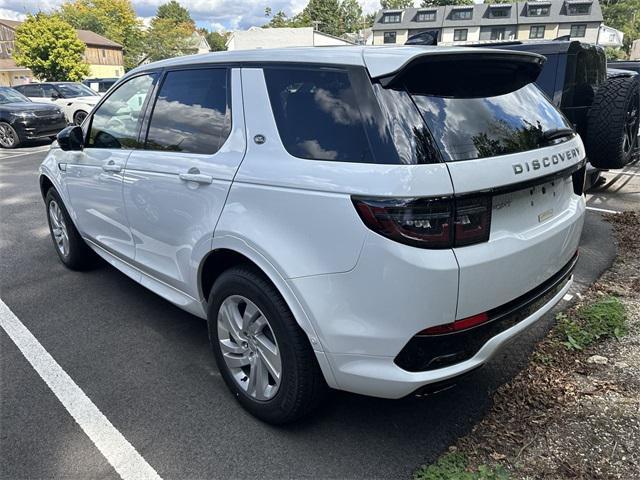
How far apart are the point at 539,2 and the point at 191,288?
6805 centimetres

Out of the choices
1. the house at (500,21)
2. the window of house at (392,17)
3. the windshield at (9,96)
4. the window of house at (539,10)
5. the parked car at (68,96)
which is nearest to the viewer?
the windshield at (9,96)

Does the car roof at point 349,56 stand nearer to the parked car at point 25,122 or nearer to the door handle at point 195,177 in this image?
the door handle at point 195,177

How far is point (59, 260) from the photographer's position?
16.0 ft

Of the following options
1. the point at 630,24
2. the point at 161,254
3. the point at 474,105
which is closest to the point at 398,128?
the point at 474,105

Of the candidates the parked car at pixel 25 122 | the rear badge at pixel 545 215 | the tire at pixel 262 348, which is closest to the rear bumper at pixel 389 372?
the tire at pixel 262 348

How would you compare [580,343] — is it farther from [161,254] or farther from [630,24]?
[630,24]

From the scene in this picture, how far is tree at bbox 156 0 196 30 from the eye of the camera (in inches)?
4322

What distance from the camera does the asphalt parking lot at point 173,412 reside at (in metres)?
2.31

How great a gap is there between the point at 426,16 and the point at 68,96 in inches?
2240

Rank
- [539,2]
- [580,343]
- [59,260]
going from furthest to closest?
1. [539,2]
2. [59,260]
3. [580,343]

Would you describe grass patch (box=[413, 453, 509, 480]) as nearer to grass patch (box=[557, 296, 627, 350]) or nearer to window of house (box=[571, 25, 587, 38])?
grass patch (box=[557, 296, 627, 350])

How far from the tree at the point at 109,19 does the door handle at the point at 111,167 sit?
89.5 m

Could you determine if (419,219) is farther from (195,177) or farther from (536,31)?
(536,31)

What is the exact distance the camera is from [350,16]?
10106 cm
